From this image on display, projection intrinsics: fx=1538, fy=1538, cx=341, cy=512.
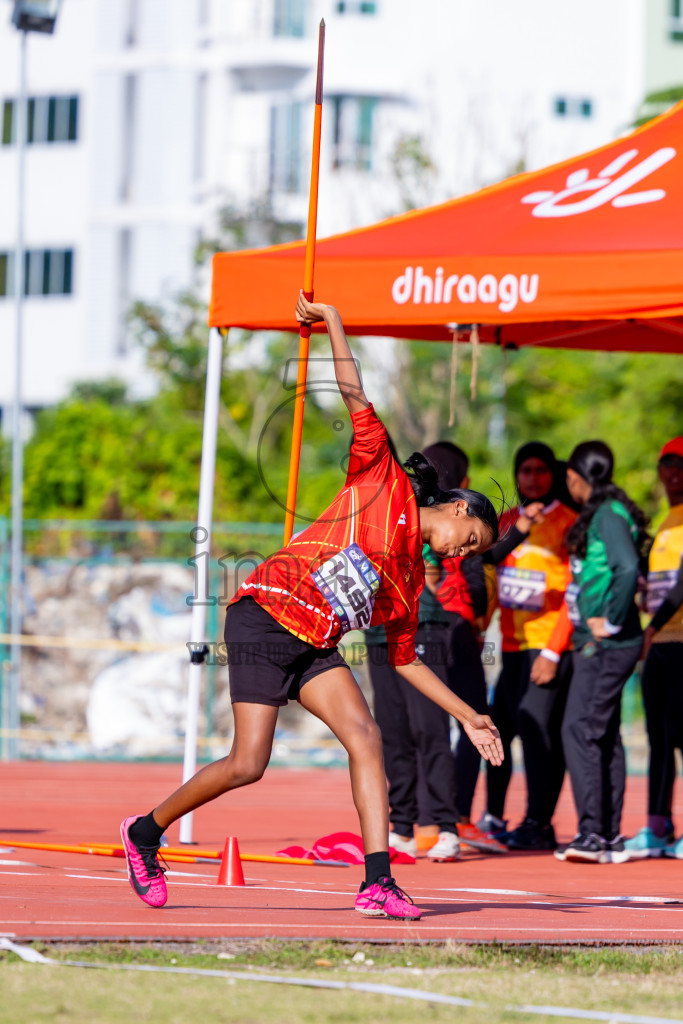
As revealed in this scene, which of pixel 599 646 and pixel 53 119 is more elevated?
pixel 53 119

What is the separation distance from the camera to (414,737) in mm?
7840

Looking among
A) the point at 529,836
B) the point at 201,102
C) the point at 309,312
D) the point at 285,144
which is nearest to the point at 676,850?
the point at 529,836

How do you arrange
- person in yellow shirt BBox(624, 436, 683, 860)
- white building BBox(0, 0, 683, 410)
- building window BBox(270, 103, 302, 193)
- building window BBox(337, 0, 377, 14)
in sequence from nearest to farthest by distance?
person in yellow shirt BBox(624, 436, 683, 860)
building window BBox(270, 103, 302, 193)
white building BBox(0, 0, 683, 410)
building window BBox(337, 0, 377, 14)

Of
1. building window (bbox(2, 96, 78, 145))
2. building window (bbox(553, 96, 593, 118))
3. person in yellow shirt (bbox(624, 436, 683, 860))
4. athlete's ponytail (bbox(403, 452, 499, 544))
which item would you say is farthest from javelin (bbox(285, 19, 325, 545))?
building window (bbox(2, 96, 78, 145))

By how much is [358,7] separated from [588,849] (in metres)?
29.7

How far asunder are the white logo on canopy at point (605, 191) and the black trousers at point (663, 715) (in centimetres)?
228

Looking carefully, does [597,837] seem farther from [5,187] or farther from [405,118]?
[5,187]

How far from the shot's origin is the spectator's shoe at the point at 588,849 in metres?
7.80

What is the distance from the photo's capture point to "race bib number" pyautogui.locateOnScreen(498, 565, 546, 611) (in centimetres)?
820

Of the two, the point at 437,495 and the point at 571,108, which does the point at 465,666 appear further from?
the point at 571,108

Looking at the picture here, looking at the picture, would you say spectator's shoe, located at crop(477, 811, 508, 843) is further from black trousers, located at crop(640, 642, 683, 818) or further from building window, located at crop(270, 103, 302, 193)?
building window, located at crop(270, 103, 302, 193)

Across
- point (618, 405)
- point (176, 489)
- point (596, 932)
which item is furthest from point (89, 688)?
point (596, 932)

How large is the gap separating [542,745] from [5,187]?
29984 millimetres

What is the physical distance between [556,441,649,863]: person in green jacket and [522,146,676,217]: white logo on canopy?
1243mm
